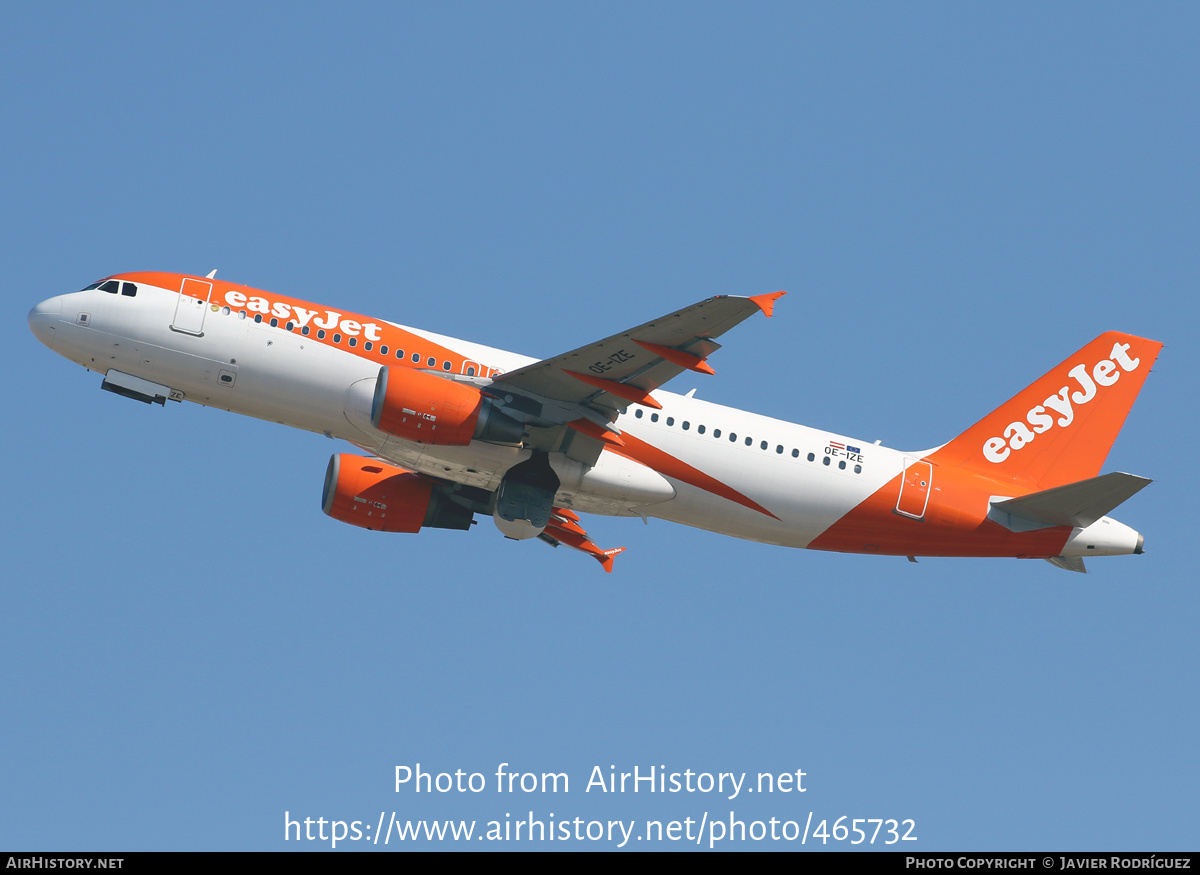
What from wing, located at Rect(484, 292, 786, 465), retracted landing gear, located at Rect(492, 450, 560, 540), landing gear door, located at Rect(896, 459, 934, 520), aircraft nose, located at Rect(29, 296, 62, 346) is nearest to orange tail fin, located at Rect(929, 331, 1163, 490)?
landing gear door, located at Rect(896, 459, 934, 520)

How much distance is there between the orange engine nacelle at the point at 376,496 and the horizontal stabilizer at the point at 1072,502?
1637 cm

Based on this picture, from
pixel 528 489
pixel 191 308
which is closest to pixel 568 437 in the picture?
pixel 528 489

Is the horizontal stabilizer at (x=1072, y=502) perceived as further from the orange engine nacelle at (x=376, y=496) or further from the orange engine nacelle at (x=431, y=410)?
the orange engine nacelle at (x=376, y=496)

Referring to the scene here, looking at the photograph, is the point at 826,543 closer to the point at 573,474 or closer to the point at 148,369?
the point at 573,474

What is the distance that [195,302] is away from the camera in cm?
3170

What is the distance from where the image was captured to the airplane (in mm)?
30781

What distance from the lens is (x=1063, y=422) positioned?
3641 centimetres

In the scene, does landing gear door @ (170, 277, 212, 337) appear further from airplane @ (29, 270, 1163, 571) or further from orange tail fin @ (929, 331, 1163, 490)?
orange tail fin @ (929, 331, 1163, 490)

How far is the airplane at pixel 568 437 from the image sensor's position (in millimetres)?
30781

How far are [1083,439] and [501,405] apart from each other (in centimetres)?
1758

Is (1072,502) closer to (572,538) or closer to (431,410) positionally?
(572,538)

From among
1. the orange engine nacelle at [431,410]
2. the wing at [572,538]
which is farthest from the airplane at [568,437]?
the wing at [572,538]
